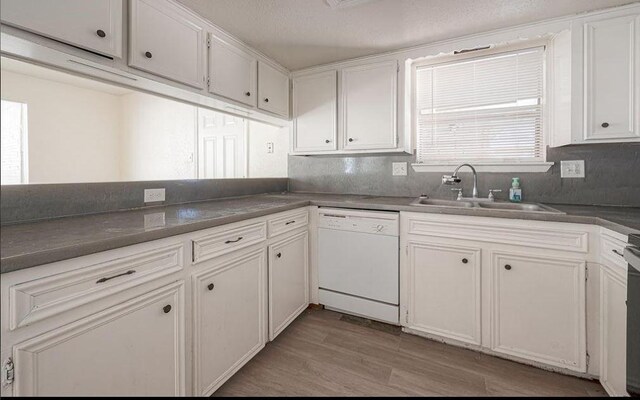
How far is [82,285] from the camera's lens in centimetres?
85

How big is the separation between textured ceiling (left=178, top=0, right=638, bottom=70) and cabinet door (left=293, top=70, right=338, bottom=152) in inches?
12.9

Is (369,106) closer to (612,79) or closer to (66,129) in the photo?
(612,79)

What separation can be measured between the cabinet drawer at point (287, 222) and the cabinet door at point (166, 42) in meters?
0.99

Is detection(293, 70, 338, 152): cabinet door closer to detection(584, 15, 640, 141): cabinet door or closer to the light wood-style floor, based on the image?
→ the light wood-style floor

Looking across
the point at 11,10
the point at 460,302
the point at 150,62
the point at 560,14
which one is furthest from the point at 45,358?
the point at 560,14

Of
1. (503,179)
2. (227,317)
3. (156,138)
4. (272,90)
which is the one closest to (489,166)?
(503,179)

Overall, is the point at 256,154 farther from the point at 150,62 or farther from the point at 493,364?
the point at 493,364

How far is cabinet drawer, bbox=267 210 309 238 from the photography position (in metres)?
1.76

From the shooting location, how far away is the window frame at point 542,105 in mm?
2000

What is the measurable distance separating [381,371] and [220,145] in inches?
93.5

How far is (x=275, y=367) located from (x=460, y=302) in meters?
1.20

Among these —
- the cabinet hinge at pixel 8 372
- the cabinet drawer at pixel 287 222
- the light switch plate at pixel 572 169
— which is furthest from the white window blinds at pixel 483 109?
the cabinet hinge at pixel 8 372

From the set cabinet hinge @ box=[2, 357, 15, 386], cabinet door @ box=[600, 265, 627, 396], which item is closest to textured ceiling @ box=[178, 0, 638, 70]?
cabinet door @ box=[600, 265, 627, 396]

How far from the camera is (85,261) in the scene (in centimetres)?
85
